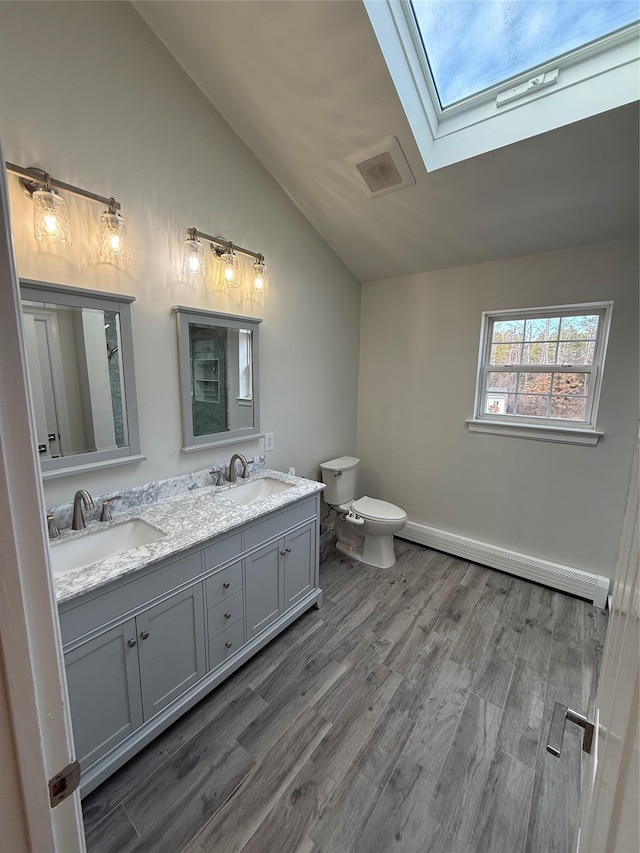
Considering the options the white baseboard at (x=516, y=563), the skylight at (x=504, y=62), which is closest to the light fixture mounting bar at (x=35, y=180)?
the skylight at (x=504, y=62)

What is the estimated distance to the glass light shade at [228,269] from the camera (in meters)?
1.90

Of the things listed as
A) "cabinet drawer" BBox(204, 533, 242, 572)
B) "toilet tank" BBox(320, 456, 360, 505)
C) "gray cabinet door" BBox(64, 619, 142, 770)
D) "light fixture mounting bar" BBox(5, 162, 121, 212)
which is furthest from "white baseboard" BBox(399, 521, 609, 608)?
"light fixture mounting bar" BBox(5, 162, 121, 212)

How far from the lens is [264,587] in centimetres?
176

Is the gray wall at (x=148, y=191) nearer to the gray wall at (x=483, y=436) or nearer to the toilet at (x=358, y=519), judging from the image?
the toilet at (x=358, y=519)

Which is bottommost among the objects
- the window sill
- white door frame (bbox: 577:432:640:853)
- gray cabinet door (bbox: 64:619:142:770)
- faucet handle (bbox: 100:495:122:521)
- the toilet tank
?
gray cabinet door (bbox: 64:619:142:770)

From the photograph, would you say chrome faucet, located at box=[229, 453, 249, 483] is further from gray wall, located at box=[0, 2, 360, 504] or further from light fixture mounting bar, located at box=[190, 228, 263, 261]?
light fixture mounting bar, located at box=[190, 228, 263, 261]

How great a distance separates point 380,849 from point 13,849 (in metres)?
1.20

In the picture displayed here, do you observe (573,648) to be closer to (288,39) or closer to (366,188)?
(366,188)

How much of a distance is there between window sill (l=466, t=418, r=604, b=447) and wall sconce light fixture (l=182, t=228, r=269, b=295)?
5.83ft

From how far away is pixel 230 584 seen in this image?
1582 millimetres

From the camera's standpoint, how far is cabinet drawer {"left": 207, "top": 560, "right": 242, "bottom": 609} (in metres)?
1.50

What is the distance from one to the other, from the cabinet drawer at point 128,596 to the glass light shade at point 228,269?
4.70 feet

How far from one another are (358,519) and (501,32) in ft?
8.64

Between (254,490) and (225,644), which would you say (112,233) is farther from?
(225,644)
